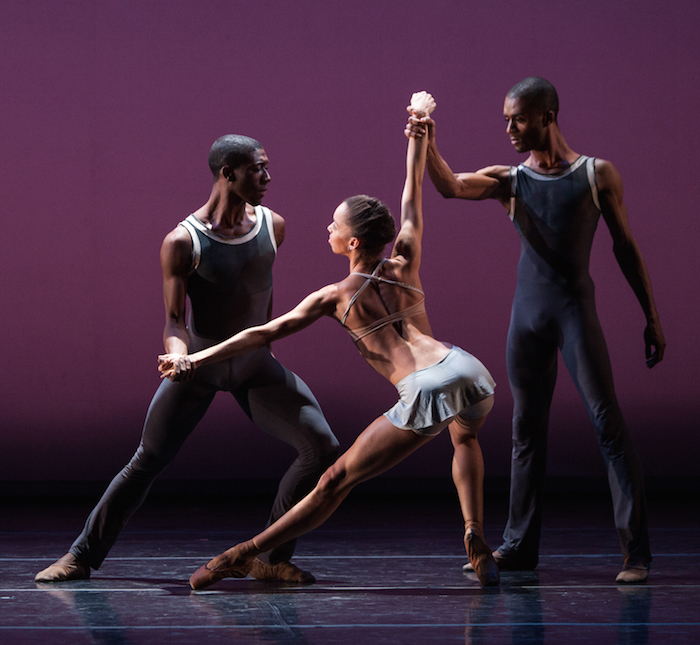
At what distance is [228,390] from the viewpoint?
3285 millimetres

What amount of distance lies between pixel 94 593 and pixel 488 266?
3186mm

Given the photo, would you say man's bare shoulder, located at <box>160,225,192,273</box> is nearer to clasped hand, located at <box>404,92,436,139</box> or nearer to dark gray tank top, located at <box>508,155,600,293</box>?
clasped hand, located at <box>404,92,436,139</box>

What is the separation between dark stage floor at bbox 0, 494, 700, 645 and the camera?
8.51 feet

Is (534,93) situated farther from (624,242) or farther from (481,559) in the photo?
(481,559)

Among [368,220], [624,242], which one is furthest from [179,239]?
[624,242]

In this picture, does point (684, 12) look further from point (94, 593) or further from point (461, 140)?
point (94, 593)

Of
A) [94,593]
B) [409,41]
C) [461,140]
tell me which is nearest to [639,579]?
[94,593]

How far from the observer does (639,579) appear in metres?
3.23

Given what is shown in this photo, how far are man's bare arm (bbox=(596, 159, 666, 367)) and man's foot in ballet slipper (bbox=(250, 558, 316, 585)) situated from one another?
139 cm

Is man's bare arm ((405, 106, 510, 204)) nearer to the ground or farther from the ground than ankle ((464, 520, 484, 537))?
farther from the ground

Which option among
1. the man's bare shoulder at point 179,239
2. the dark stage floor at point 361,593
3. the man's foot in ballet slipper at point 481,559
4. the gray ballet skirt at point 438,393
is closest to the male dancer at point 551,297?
the dark stage floor at point 361,593

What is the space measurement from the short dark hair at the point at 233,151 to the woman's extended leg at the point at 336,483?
3.26ft

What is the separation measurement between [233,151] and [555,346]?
4.27 feet

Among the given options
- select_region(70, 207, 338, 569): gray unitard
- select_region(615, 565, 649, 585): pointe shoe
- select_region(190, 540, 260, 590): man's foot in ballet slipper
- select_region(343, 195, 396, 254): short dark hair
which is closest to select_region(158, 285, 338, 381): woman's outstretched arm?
select_region(343, 195, 396, 254): short dark hair
